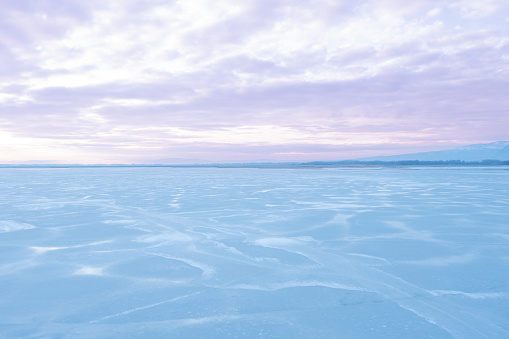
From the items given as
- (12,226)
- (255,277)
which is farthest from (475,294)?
(12,226)

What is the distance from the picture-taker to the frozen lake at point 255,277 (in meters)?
3.25

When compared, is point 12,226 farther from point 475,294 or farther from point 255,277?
point 475,294

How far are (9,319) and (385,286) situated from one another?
377 centimetres

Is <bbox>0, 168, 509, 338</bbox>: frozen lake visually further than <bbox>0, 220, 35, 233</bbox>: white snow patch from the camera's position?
No

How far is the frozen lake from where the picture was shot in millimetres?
3252

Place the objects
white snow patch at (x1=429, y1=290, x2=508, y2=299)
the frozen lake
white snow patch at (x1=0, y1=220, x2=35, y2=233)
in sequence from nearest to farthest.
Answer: the frozen lake → white snow patch at (x1=429, y1=290, x2=508, y2=299) → white snow patch at (x1=0, y1=220, x2=35, y2=233)

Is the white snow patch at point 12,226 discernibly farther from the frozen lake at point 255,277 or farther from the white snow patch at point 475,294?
the white snow patch at point 475,294

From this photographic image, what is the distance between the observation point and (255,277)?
4.50 m

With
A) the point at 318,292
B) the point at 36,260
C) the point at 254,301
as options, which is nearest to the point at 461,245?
the point at 318,292

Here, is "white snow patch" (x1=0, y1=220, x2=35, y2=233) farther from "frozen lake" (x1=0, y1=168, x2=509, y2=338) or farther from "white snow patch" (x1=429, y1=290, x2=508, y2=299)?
"white snow patch" (x1=429, y1=290, x2=508, y2=299)

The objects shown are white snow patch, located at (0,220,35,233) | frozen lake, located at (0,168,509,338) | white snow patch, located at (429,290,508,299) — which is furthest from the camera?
white snow patch, located at (0,220,35,233)

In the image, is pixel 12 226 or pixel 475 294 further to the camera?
pixel 12 226

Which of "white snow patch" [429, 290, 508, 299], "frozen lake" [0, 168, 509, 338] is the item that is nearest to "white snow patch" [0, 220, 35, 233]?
"frozen lake" [0, 168, 509, 338]

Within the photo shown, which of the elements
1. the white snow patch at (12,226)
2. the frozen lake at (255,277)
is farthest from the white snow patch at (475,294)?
the white snow patch at (12,226)
